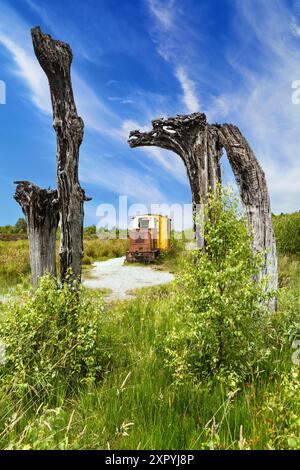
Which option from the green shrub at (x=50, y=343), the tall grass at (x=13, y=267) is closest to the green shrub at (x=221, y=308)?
the green shrub at (x=50, y=343)

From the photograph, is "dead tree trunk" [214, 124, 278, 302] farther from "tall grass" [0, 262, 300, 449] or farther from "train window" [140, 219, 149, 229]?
"train window" [140, 219, 149, 229]

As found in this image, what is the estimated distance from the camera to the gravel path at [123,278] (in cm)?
1169

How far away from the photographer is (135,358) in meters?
4.43

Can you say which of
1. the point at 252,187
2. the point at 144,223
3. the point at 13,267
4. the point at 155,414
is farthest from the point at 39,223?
the point at 144,223

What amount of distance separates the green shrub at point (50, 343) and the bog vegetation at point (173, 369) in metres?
0.01

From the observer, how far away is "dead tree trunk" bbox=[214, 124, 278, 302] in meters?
6.61

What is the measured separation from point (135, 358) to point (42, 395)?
3.61 feet

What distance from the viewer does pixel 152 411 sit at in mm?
3219

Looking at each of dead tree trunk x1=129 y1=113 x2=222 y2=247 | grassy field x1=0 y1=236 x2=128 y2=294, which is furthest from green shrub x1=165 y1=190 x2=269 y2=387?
grassy field x1=0 y1=236 x2=128 y2=294

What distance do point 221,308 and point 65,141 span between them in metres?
3.51

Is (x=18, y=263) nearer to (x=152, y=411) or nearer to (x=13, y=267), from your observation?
(x=13, y=267)

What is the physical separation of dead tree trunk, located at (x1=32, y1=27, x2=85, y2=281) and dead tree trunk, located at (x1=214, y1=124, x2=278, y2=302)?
263cm
